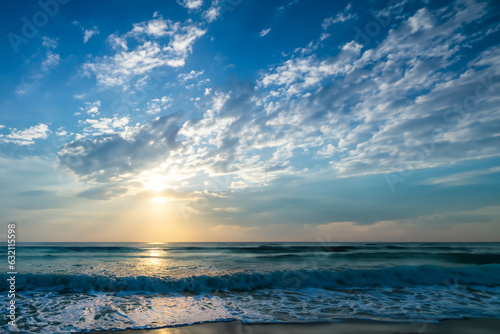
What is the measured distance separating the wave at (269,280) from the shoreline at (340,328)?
20.4ft

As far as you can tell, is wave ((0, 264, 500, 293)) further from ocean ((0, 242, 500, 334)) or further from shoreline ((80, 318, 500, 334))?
shoreline ((80, 318, 500, 334))

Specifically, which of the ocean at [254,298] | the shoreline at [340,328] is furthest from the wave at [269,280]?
the shoreline at [340,328]

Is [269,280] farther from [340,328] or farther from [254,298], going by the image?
[340,328]

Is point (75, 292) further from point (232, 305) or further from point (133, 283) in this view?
point (232, 305)

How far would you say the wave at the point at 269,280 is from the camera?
541 inches

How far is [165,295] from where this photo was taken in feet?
40.1

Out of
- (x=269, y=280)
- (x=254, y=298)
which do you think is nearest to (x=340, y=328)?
(x=254, y=298)

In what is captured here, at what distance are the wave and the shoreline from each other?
20.4 ft

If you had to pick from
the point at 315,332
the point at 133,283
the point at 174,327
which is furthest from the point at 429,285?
the point at 133,283

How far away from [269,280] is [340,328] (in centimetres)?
829

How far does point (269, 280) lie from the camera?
15.2m

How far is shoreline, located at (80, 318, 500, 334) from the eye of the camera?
7156mm

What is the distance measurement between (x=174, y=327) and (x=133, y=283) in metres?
7.76

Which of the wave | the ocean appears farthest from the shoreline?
the wave
